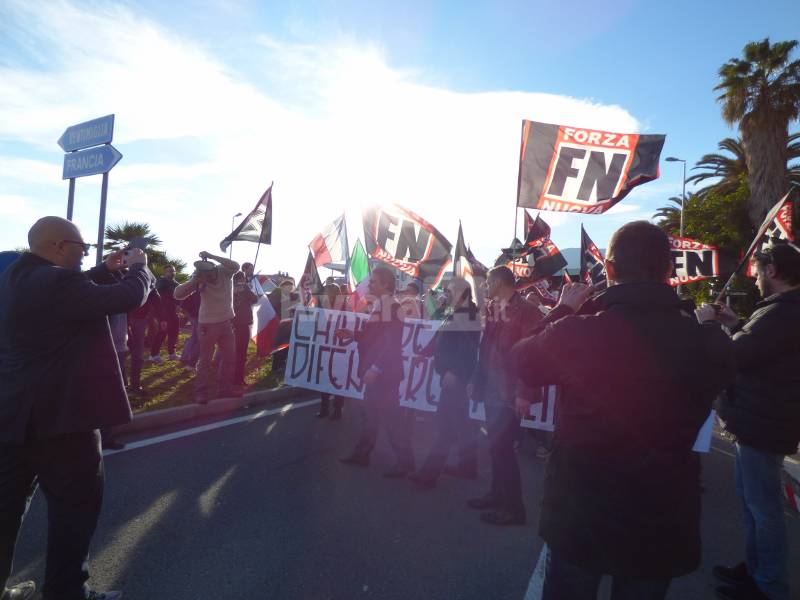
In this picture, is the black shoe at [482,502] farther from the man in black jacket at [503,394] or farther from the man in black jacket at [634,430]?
the man in black jacket at [634,430]

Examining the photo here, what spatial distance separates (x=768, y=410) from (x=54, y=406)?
369 cm

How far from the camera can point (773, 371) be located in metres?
2.90

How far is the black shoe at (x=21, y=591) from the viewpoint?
8.61ft

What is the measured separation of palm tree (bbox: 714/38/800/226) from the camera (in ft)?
73.9

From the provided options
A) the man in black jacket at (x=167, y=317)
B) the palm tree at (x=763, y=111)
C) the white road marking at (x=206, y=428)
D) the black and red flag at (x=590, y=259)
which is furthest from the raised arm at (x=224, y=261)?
the palm tree at (x=763, y=111)

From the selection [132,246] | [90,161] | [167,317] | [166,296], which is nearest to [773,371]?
[132,246]

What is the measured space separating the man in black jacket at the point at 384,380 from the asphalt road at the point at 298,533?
26 centimetres

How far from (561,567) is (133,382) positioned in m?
6.92

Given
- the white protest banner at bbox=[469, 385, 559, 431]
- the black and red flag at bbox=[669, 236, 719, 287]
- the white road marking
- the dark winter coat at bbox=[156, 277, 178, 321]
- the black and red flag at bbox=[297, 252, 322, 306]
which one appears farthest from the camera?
the dark winter coat at bbox=[156, 277, 178, 321]

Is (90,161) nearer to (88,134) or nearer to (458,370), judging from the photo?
(88,134)

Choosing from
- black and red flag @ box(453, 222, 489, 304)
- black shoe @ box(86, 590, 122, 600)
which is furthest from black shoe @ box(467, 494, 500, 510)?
black shoe @ box(86, 590, 122, 600)

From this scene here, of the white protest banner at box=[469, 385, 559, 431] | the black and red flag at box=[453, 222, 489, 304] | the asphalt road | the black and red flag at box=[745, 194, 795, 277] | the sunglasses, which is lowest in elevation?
the asphalt road

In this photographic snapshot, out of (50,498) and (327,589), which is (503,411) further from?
(50,498)

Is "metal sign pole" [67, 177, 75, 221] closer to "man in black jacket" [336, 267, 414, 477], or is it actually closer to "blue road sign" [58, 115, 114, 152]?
"blue road sign" [58, 115, 114, 152]
